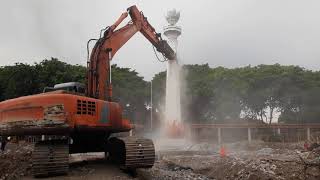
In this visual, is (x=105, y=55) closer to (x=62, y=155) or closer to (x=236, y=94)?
(x=62, y=155)

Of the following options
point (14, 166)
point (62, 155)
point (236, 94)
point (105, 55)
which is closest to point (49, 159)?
point (62, 155)

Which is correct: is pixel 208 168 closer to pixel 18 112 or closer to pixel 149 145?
pixel 149 145

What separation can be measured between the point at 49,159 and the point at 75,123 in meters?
1.23

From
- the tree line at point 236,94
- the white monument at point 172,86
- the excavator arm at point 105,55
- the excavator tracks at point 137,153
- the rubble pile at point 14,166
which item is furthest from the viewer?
the tree line at point 236,94

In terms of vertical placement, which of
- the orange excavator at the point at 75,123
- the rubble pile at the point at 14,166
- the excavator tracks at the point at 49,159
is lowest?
the rubble pile at the point at 14,166

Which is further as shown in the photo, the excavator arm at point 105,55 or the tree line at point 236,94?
the tree line at point 236,94

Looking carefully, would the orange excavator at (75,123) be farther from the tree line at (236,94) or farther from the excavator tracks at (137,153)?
the tree line at (236,94)

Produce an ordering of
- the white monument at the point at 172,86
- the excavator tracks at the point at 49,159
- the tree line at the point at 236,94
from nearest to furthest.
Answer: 1. the excavator tracks at the point at 49,159
2. the white monument at the point at 172,86
3. the tree line at the point at 236,94

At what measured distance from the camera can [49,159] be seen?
12055 millimetres

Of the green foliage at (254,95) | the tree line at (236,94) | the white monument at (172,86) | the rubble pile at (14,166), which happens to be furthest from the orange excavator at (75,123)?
the green foliage at (254,95)

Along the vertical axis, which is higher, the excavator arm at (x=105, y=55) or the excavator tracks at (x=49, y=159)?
the excavator arm at (x=105, y=55)

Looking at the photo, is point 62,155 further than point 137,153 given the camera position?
No

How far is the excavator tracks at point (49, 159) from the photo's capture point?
470 inches

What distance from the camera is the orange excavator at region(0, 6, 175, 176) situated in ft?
39.7
